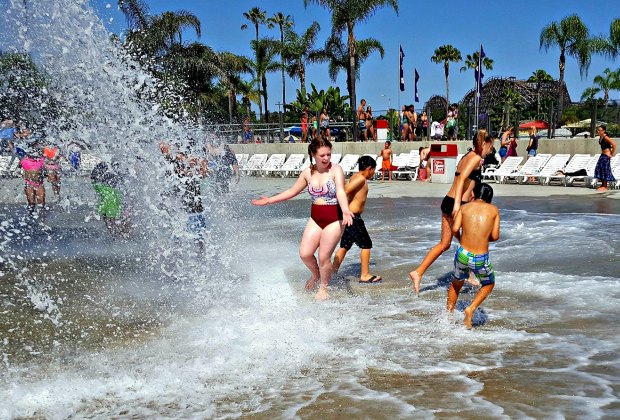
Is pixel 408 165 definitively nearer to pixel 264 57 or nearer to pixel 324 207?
pixel 324 207

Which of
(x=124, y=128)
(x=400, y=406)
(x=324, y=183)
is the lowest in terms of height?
(x=400, y=406)

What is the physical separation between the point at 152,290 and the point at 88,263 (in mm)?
2114

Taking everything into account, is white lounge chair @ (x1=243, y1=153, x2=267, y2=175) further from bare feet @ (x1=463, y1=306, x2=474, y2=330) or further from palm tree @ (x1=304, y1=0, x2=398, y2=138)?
bare feet @ (x1=463, y1=306, x2=474, y2=330)

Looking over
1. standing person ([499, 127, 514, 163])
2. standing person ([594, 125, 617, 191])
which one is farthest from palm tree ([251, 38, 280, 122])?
standing person ([594, 125, 617, 191])

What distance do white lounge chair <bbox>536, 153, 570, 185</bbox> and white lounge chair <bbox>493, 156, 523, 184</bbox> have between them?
2.74ft

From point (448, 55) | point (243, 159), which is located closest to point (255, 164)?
point (243, 159)

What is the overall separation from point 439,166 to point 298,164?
7347mm

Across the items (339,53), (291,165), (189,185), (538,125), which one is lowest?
(291,165)

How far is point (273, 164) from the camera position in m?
28.0

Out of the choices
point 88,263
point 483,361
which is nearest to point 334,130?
point 88,263

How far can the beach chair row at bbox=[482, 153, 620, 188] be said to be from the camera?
18705 millimetres

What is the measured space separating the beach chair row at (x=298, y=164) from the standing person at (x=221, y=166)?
1004cm

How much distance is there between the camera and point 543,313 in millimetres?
6266

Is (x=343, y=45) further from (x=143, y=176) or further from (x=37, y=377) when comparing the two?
(x=37, y=377)
